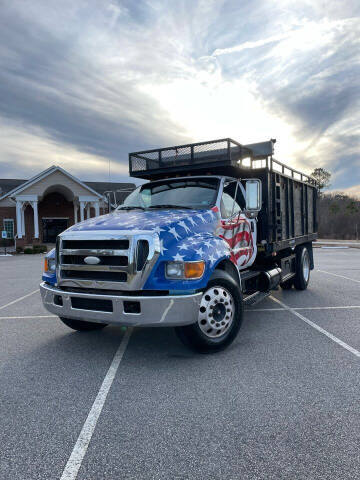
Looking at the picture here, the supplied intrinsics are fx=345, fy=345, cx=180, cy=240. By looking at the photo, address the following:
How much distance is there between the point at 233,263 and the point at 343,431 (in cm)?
241

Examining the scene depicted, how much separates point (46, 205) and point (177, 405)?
31943 millimetres

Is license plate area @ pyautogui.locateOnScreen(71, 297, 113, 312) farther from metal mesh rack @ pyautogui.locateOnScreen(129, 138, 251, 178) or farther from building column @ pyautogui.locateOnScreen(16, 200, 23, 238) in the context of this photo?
building column @ pyautogui.locateOnScreen(16, 200, 23, 238)

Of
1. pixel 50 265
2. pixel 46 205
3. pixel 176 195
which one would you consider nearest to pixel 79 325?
pixel 50 265

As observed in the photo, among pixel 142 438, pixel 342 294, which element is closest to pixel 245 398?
pixel 142 438

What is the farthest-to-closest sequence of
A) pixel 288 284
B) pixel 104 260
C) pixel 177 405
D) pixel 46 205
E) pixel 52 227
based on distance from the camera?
1. pixel 52 227
2. pixel 46 205
3. pixel 288 284
4. pixel 104 260
5. pixel 177 405

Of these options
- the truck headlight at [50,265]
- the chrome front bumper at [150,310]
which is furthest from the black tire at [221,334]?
the truck headlight at [50,265]

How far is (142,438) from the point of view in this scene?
255 cm

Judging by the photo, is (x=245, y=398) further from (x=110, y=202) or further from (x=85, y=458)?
(x=110, y=202)

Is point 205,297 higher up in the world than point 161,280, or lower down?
lower down

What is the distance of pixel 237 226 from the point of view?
5281mm

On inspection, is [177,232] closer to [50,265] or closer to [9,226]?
[50,265]

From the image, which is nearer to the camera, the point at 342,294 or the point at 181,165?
the point at 181,165

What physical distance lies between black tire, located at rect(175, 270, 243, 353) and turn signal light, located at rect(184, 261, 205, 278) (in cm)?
27

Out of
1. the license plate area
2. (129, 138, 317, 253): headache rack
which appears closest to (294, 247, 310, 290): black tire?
(129, 138, 317, 253): headache rack
